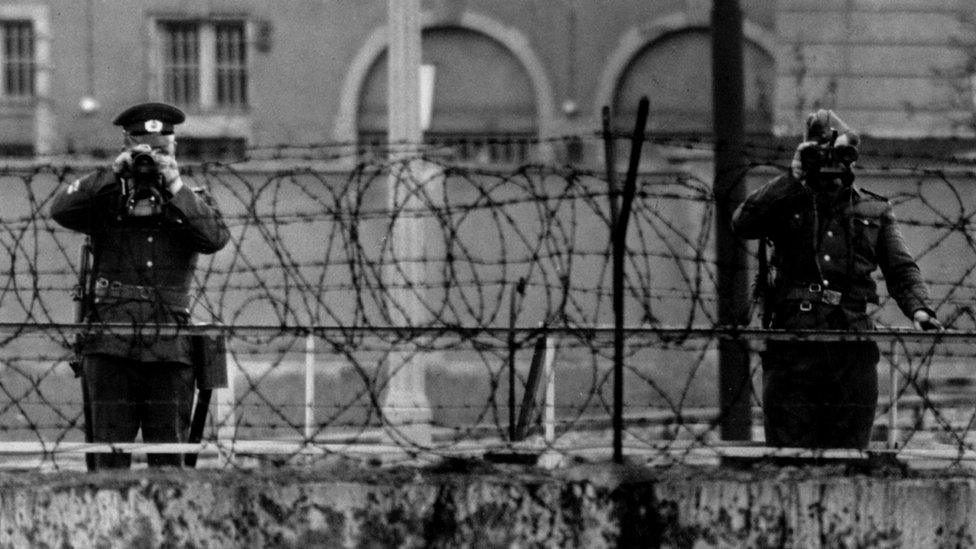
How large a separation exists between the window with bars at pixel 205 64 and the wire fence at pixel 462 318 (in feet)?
25.3

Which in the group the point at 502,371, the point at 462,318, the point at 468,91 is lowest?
the point at 502,371

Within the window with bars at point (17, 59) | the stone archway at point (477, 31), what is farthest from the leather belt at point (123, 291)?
the window with bars at point (17, 59)

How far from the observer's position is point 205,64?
91.7 ft

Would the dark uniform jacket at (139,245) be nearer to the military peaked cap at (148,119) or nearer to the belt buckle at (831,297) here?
the military peaked cap at (148,119)

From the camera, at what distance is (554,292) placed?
15055 millimetres

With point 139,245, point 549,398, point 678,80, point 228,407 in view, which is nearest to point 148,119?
point 139,245

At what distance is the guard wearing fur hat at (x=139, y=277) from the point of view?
6.81 meters

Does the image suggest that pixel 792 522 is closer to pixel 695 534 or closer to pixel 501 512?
pixel 695 534

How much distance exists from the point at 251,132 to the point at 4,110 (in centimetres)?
348

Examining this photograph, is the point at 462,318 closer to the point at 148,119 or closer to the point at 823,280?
the point at 148,119

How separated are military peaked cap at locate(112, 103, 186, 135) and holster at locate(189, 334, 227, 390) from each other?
30.6 inches

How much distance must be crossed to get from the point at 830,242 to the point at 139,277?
7.81 feet

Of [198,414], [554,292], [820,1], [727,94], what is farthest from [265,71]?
[198,414]

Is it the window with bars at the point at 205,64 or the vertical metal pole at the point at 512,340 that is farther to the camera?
the window with bars at the point at 205,64
